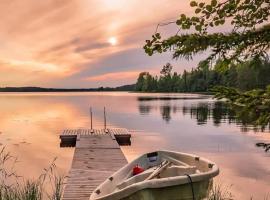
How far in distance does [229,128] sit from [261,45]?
109ft

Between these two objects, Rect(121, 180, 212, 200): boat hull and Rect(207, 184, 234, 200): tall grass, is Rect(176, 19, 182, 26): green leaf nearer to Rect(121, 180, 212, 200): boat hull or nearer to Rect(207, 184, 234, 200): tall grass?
Rect(121, 180, 212, 200): boat hull

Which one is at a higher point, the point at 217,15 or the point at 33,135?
the point at 217,15

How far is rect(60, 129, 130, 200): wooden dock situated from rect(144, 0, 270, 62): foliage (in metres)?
7.44

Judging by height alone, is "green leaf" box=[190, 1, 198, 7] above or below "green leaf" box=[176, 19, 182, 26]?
above

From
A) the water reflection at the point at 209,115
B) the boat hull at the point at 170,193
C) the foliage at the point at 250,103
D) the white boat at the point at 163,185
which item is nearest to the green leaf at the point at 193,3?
the foliage at the point at 250,103

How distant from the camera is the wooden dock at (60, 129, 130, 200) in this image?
36.0 ft


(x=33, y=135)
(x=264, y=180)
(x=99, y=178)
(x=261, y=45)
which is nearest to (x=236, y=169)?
(x=264, y=180)

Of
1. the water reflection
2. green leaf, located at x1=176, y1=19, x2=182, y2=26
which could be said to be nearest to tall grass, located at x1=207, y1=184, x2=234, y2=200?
green leaf, located at x1=176, y1=19, x2=182, y2=26

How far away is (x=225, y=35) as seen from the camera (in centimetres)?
351

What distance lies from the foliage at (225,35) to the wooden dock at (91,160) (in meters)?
7.44

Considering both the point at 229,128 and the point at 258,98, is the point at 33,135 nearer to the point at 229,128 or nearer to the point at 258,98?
the point at 229,128

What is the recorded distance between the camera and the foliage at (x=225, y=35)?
325 cm

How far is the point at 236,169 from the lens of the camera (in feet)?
58.6

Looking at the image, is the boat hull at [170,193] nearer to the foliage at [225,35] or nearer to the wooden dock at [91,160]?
the wooden dock at [91,160]
